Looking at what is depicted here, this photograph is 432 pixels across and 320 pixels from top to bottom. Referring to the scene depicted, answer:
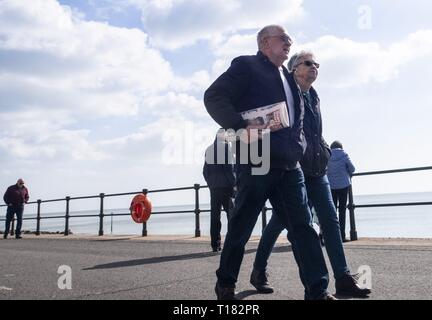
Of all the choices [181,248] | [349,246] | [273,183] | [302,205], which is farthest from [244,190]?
[181,248]

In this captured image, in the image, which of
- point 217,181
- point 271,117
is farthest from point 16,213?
point 271,117

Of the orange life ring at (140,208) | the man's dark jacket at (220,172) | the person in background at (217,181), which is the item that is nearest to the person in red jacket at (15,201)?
the orange life ring at (140,208)

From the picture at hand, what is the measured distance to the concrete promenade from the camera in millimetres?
3678

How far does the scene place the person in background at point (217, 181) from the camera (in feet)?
21.5

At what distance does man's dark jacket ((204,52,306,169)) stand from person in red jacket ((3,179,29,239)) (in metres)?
12.1

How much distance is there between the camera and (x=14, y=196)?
13602mm

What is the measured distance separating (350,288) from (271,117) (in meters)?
1.47

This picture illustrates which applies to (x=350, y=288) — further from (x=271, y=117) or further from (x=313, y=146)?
(x=271, y=117)

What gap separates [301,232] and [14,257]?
594 cm

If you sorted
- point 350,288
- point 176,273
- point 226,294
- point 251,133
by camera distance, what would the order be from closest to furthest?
point 251,133, point 226,294, point 350,288, point 176,273

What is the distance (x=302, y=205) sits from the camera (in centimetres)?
281

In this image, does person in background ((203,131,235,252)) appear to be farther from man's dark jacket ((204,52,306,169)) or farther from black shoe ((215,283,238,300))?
black shoe ((215,283,238,300))

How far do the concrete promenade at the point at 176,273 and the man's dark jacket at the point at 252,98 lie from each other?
1.20m
